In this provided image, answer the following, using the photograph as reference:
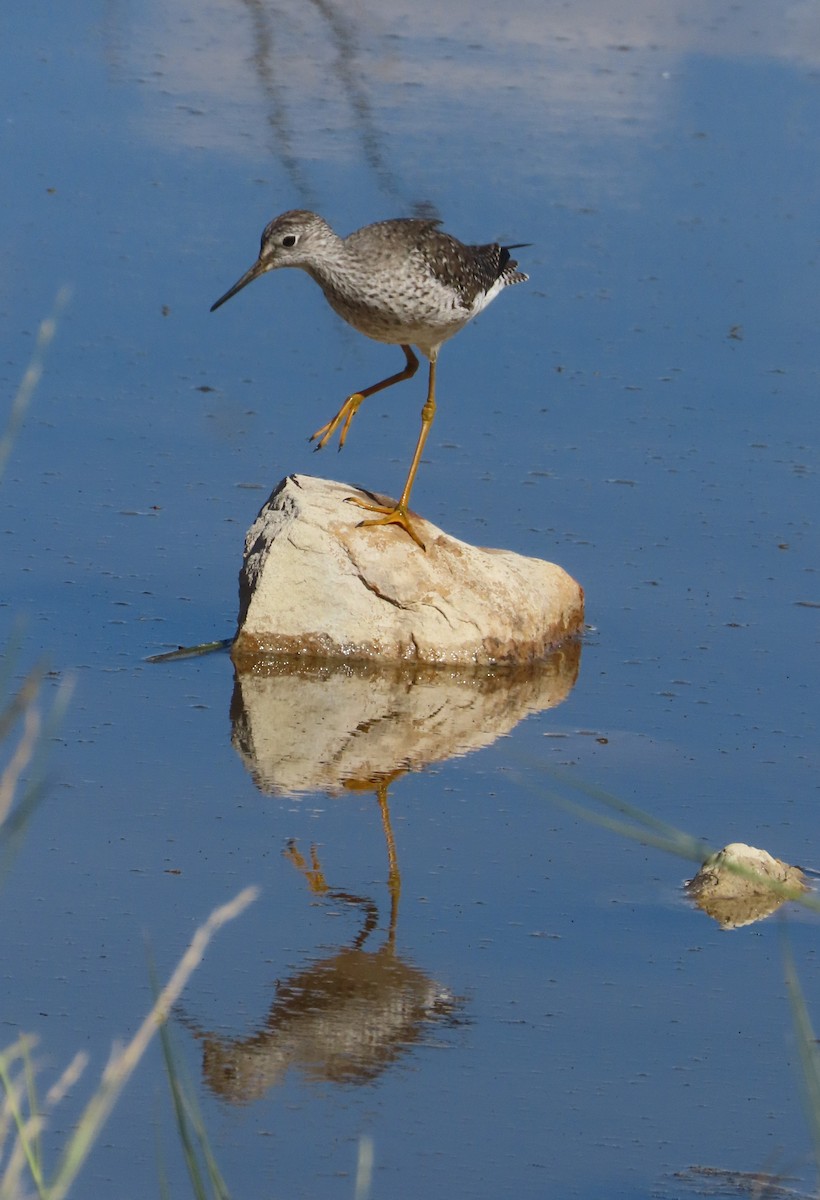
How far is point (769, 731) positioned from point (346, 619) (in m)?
1.64

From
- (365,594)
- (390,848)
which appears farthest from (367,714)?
(390,848)

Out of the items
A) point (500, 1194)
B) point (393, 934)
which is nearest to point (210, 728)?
point (393, 934)

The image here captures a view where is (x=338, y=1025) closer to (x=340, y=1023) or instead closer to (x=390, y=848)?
(x=340, y=1023)

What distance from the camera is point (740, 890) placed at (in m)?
6.19

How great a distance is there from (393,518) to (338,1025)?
3.03 meters

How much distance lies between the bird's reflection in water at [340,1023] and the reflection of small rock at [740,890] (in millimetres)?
965

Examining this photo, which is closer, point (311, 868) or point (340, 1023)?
point (340, 1023)

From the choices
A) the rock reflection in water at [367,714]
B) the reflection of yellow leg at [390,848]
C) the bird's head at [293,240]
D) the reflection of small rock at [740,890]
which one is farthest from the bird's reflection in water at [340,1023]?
the bird's head at [293,240]

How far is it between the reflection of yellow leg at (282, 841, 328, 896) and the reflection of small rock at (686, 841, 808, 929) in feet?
3.61

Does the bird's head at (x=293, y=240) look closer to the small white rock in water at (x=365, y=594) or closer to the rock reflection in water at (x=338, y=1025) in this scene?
the small white rock in water at (x=365, y=594)

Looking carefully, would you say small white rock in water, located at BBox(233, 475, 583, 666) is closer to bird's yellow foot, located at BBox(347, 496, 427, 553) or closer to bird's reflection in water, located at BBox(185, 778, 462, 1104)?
bird's yellow foot, located at BBox(347, 496, 427, 553)

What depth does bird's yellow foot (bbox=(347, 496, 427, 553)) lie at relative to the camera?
26.0 feet

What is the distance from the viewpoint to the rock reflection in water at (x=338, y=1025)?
494cm

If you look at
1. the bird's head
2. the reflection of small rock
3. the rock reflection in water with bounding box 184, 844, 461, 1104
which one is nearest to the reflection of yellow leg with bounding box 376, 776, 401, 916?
the rock reflection in water with bounding box 184, 844, 461, 1104
